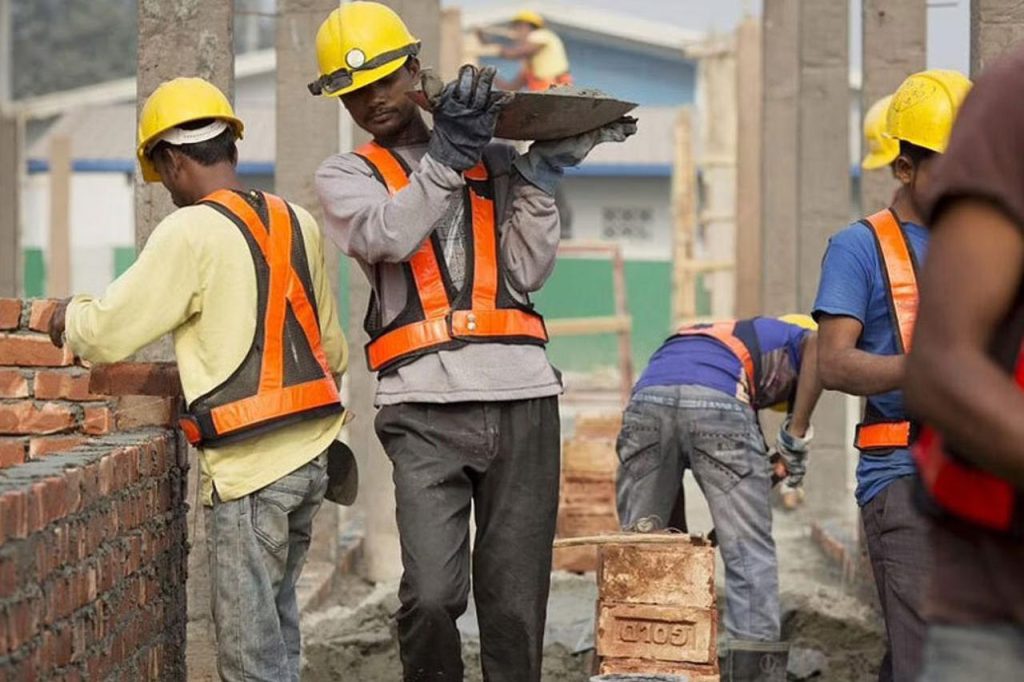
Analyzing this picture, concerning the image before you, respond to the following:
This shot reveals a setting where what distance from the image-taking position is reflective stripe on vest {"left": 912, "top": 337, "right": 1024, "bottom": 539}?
2600 millimetres

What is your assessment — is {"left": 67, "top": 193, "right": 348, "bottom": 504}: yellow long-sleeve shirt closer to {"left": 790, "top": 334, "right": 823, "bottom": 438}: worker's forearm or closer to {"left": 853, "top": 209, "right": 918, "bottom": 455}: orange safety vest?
{"left": 853, "top": 209, "right": 918, "bottom": 455}: orange safety vest

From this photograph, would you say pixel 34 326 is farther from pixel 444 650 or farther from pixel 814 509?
pixel 814 509

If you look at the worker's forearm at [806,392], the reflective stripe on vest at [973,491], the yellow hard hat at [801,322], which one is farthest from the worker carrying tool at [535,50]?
the reflective stripe on vest at [973,491]

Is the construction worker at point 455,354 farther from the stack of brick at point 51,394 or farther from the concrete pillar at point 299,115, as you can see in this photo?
the concrete pillar at point 299,115

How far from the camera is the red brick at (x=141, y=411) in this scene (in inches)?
236

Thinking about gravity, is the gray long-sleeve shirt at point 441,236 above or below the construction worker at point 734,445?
above

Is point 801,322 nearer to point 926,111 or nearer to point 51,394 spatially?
point 926,111

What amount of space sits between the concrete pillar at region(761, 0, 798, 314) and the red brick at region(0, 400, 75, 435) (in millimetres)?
6772

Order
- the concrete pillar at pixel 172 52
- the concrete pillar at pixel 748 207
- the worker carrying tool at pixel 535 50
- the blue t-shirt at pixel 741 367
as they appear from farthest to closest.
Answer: the worker carrying tool at pixel 535 50, the concrete pillar at pixel 748 207, the blue t-shirt at pixel 741 367, the concrete pillar at pixel 172 52

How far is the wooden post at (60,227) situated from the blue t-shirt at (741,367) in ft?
42.3

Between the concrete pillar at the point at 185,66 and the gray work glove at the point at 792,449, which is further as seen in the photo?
the gray work glove at the point at 792,449

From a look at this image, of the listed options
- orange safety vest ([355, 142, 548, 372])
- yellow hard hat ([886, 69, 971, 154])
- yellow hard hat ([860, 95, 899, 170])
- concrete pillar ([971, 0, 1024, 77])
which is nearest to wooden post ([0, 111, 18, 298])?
yellow hard hat ([860, 95, 899, 170])

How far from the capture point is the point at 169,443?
19.6 ft

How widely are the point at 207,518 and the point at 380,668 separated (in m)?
2.69
